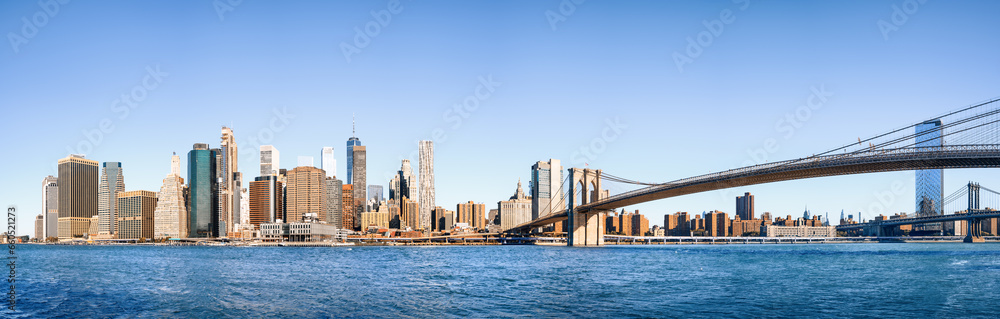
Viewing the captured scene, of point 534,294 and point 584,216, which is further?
point 584,216

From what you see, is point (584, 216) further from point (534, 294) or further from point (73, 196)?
point (73, 196)

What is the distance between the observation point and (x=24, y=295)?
27688mm

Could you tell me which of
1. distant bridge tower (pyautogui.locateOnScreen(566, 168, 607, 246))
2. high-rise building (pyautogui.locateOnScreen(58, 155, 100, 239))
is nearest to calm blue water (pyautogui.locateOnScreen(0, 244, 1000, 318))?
distant bridge tower (pyautogui.locateOnScreen(566, 168, 607, 246))

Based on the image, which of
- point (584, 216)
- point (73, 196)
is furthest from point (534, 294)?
point (73, 196)

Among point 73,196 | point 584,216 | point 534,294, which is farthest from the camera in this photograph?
point 73,196

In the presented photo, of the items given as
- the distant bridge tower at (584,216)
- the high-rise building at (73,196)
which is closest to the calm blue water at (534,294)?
the distant bridge tower at (584,216)

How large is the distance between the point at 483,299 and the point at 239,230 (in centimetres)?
18939

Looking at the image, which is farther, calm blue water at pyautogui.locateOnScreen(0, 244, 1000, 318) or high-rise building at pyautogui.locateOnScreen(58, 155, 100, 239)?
high-rise building at pyautogui.locateOnScreen(58, 155, 100, 239)

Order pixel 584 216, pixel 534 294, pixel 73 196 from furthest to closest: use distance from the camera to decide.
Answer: pixel 73 196, pixel 584 216, pixel 534 294

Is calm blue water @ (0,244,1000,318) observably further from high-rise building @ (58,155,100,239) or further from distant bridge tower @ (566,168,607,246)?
high-rise building @ (58,155,100,239)

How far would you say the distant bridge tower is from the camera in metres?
88.6

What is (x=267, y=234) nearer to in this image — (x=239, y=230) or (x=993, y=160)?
(x=239, y=230)

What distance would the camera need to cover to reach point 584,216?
8925 cm

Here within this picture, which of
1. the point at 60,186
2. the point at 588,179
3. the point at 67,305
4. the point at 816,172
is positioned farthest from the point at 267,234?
the point at 67,305
